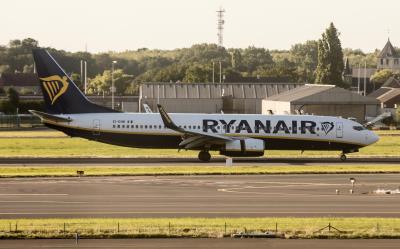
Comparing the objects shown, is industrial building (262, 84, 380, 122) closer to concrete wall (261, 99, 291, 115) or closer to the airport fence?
concrete wall (261, 99, 291, 115)

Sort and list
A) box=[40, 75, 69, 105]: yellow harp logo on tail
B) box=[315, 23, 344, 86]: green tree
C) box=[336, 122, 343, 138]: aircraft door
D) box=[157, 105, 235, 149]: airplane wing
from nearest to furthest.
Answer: box=[157, 105, 235, 149]: airplane wing → box=[40, 75, 69, 105]: yellow harp logo on tail → box=[336, 122, 343, 138]: aircraft door → box=[315, 23, 344, 86]: green tree

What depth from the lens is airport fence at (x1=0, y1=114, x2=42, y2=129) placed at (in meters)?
126

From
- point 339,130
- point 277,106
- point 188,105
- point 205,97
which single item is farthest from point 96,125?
point 205,97

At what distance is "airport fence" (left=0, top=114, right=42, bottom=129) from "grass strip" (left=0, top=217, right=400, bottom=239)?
87505 mm

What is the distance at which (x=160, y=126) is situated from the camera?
69.6 metres

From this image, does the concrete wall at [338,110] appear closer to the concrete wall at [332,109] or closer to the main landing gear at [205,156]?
the concrete wall at [332,109]

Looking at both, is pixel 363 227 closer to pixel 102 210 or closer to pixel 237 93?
pixel 102 210

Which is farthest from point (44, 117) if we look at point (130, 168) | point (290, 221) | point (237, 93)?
point (237, 93)

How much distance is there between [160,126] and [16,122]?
65.2 metres

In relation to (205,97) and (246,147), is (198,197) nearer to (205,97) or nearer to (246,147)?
(246,147)

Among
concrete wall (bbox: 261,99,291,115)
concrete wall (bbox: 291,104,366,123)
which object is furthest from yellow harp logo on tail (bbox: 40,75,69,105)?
concrete wall (bbox: 291,104,366,123)

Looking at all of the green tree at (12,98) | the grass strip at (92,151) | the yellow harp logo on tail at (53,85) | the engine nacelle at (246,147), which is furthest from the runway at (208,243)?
the green tree at (12,98)

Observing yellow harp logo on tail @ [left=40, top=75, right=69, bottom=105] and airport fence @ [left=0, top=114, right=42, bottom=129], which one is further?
airport fence @ [left=0, top=114, right=42, bottom=129]

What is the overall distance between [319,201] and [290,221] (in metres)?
7.73
